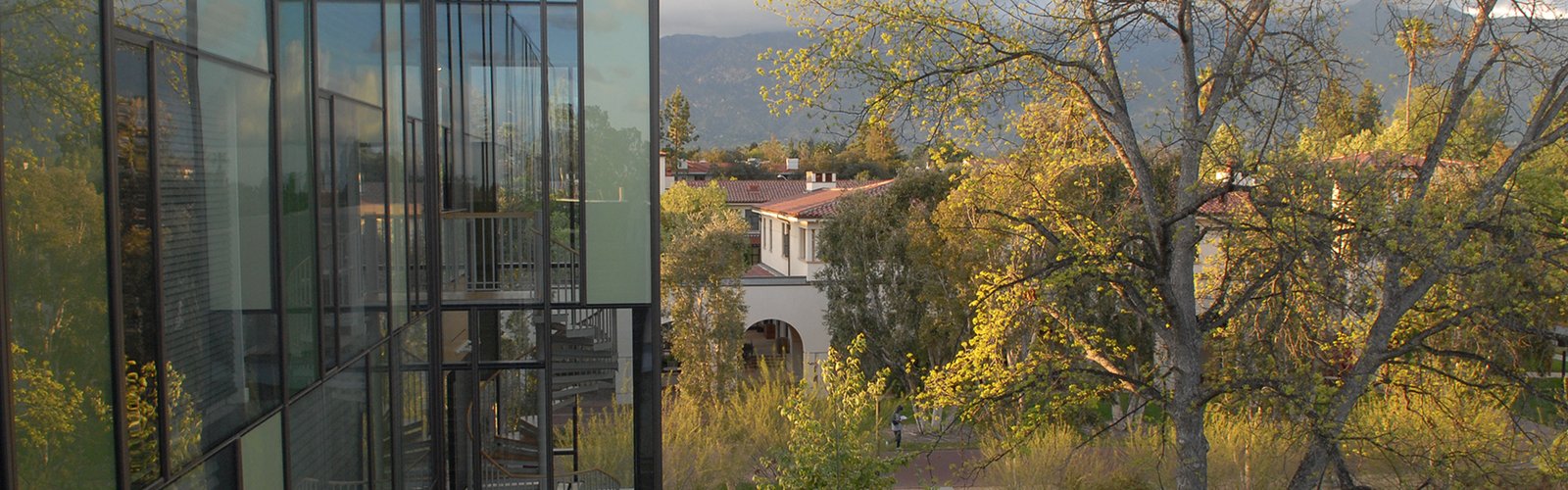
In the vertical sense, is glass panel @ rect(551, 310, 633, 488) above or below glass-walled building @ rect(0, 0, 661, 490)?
below

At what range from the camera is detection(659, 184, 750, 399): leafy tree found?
24.1m

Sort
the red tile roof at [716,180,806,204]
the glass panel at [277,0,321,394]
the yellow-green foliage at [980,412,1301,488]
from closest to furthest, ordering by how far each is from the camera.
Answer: the glass panel at [277,0,321,394] < the yellow-green foliage at [980,412,1301,488] < the red tile roof at [716,180,806,204]

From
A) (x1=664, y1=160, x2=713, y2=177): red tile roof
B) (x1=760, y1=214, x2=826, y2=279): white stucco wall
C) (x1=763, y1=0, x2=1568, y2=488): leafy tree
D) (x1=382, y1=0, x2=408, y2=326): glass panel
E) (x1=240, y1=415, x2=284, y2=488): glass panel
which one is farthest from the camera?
(x1=664, y1=160, x2=713, y2=177): red tile roof

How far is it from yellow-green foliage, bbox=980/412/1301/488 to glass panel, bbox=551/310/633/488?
6526 mm

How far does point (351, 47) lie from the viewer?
7.27 m

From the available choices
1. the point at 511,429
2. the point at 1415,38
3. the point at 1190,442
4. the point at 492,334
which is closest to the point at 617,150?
the point at 492,334

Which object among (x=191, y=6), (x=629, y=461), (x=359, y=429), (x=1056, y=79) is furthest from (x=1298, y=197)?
(x=191, y=6)

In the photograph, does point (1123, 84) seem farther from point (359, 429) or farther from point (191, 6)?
point (191, 6)

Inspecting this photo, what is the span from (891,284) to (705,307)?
15.7 ft

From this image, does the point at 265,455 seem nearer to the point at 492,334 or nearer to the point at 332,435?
the point at 332,435

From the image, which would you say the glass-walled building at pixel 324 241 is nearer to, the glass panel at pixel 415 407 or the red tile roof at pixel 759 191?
the glass panel at pixel 415 407

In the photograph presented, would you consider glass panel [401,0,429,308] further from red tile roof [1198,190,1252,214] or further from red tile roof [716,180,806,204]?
red tile roof [716,180,806,204]

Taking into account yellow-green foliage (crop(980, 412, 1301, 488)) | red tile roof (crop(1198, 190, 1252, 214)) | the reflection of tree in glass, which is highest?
red tile roof (crop(1198, 190, 1252, 214))

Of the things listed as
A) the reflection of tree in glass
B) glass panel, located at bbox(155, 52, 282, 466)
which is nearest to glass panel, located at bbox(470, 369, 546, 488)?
glass panel, located at bbox(155, 52, 282, 466)
